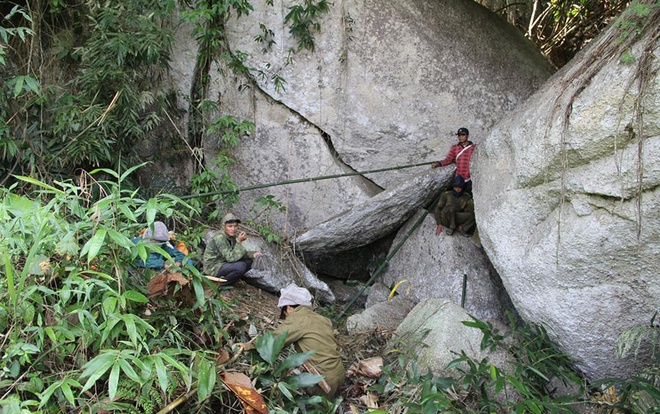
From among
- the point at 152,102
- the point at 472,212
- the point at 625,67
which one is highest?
the point at 152,102

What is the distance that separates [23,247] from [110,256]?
0.46 meters

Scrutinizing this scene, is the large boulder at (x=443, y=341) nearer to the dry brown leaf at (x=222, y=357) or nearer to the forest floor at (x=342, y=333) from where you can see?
the forest floor at (x=342, y=333)

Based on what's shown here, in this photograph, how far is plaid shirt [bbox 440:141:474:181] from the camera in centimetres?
647

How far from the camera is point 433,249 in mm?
6801

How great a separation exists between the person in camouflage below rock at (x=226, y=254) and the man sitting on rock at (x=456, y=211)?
2026mm

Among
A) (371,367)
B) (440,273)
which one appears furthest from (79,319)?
(440,273)

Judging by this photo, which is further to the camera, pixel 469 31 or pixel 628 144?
pixel 469 31

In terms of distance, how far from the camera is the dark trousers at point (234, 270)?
5.84 m

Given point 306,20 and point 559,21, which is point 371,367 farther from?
point 559,21

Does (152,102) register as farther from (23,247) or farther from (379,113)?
(23,247)

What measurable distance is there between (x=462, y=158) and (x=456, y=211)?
545 millimetres

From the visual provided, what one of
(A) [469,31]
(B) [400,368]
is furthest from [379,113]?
(B) [400,368]

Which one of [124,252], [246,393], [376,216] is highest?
[124,252]

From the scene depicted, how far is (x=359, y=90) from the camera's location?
6875 millimetres
